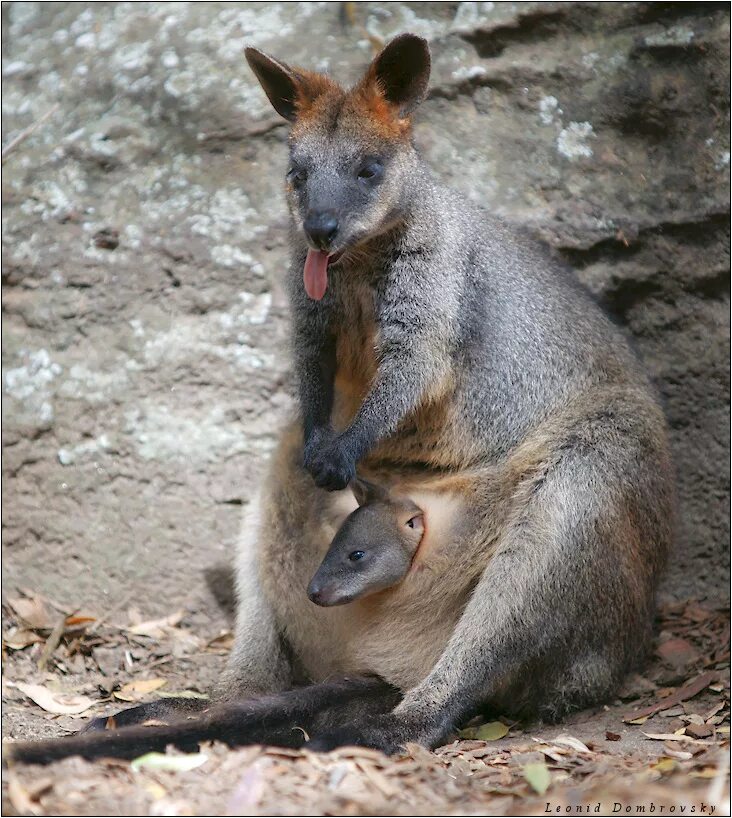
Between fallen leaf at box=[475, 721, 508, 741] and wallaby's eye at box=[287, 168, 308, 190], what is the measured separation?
104 inches

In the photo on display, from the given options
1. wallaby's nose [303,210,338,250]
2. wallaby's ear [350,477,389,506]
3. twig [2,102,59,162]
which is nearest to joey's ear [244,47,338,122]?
wallaby's nose [303,210,338,250]

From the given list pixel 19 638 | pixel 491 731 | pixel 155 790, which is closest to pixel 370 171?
pixel 491 731

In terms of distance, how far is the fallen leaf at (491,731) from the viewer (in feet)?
16.0

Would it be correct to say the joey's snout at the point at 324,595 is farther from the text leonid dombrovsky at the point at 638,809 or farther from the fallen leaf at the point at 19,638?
the fallen leaf at the point at 19,638

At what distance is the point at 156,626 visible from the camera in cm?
621

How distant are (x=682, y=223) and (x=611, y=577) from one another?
2514 mm

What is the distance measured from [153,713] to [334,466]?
138 centimetres

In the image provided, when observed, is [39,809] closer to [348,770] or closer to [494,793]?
[348,770]

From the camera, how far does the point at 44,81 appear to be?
703 cm

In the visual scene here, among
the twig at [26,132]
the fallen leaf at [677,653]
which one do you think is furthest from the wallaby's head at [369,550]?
the twig at [26,132]

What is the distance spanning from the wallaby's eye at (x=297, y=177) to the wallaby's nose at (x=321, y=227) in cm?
28

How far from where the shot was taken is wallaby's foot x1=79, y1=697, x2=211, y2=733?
468cm

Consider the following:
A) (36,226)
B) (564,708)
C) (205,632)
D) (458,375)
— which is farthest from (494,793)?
(36,226)

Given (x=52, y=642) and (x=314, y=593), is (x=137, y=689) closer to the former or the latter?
(x=52, y=642)
